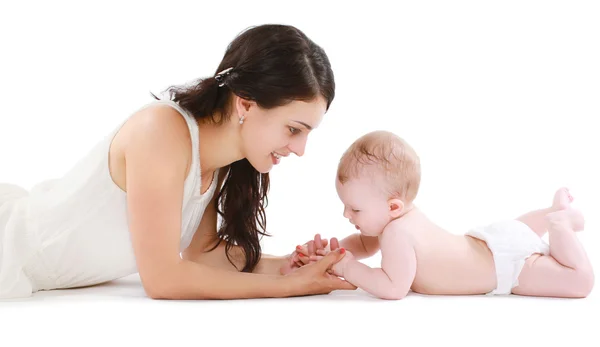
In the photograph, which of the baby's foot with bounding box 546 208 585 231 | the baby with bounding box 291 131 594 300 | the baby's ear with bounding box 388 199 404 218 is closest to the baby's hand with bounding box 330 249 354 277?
the baby with bounding box 291 131 594 300

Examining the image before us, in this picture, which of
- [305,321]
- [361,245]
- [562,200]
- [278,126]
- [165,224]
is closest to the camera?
[305,321]

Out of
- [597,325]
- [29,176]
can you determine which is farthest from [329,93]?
[29,176]

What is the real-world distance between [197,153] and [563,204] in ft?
4.52

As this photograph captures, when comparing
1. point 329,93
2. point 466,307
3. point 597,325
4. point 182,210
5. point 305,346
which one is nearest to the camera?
point 305,346

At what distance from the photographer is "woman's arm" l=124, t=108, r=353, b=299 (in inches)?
108

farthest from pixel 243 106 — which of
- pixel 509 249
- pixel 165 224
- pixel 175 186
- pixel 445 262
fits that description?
pixel 509 249

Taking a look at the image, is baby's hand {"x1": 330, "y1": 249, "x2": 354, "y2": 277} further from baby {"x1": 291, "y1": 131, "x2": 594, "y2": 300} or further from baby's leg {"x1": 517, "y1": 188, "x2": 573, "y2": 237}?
baby's leg {"x1": 517, "y1": 188, "x2": 573, "y2": 237}

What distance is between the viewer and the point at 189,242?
3326 mm

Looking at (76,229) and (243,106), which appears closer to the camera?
(243,106)

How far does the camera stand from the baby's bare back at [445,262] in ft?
9.53

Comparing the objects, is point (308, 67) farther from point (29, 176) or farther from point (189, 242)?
point (29, 176)

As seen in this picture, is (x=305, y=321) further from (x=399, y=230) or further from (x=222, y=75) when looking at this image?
(x=222, y=75)

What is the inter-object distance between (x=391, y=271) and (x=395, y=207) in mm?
238

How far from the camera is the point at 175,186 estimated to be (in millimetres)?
2787
